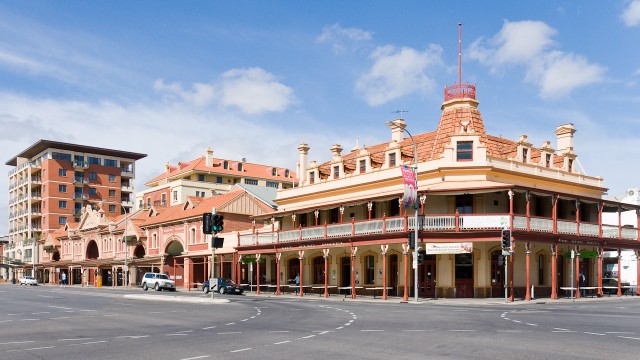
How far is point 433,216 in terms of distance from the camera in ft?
132

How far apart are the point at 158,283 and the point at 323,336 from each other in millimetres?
44422

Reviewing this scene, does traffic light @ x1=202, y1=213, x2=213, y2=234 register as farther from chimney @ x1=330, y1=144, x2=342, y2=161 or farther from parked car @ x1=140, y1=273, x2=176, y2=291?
parked car @ x1=140, y1=273, x2=176, y2=291

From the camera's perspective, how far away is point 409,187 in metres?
36.6

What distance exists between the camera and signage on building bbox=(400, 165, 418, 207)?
120 ft

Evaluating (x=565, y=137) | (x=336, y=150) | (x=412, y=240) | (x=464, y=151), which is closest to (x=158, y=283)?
(x=336, y=150)

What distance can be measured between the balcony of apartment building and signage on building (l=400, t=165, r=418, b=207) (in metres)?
3.96

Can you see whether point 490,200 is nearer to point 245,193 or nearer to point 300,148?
point 300,148

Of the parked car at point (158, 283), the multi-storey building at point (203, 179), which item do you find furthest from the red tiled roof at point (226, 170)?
the parked car at point (158, 283)

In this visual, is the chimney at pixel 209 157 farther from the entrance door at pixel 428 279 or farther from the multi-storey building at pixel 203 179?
the entrance door at pixel 428 279

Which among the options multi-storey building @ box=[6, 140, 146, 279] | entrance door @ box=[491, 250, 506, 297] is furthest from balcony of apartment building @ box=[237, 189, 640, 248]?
multi-storey building @ box=[6, 140, 146, 279]

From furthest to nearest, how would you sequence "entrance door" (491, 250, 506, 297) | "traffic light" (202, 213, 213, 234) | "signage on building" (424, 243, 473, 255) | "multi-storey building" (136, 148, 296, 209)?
"multi-storey building" (136, 148, 296, 209) < "entrance door" (491, 250, 506, 297) < "signage on building" (424, 243, 473, 255) < "traffic light" (202, 213, 213, 234)

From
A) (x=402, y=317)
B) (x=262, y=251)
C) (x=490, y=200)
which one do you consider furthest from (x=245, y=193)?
(x=402, y=317)

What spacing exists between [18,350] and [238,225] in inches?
→ 2033

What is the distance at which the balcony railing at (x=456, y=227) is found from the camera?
39.2 m
